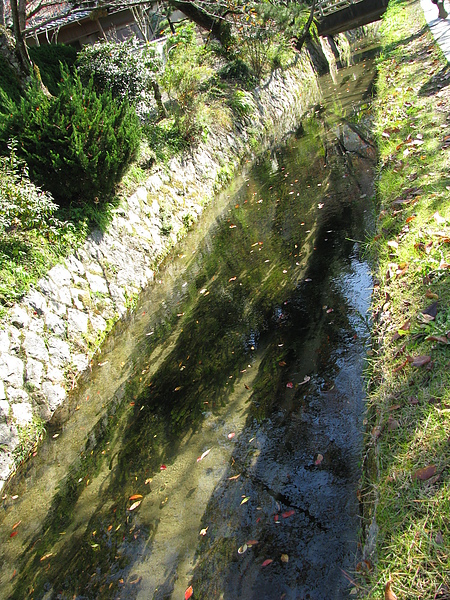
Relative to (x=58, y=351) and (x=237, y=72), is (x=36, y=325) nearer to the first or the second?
(x=58, y=351)

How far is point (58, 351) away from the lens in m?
6.59

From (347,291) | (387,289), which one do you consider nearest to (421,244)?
(387,289)

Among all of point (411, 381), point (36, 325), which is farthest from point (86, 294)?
point (411, 381)

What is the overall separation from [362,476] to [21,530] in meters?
3.30

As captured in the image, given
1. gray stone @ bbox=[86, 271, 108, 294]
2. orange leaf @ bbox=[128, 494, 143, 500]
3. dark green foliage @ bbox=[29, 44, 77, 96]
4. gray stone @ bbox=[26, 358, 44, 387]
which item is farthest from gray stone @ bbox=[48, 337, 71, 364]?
dark green foliage @ bbox=[29, 44, 77, 96]

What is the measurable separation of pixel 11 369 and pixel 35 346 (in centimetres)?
54

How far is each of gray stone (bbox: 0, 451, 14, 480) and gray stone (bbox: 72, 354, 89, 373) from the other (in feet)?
5.26

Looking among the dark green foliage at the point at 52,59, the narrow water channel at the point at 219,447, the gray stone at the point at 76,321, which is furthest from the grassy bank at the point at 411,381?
the dark green foliage at the point at 52,59

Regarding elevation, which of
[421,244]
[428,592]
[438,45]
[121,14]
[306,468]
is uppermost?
[121,14]

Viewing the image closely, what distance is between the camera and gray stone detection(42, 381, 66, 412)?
608 centimetres

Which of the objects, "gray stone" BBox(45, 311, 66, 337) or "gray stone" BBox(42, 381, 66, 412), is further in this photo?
"gray stone" BBox(45, 311, 66, 337)

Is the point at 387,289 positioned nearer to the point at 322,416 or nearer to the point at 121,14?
the point at 322,416

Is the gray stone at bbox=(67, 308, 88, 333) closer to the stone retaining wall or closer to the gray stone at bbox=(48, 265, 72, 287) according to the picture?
the stone retaining wall

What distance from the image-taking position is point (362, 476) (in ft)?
11.3
